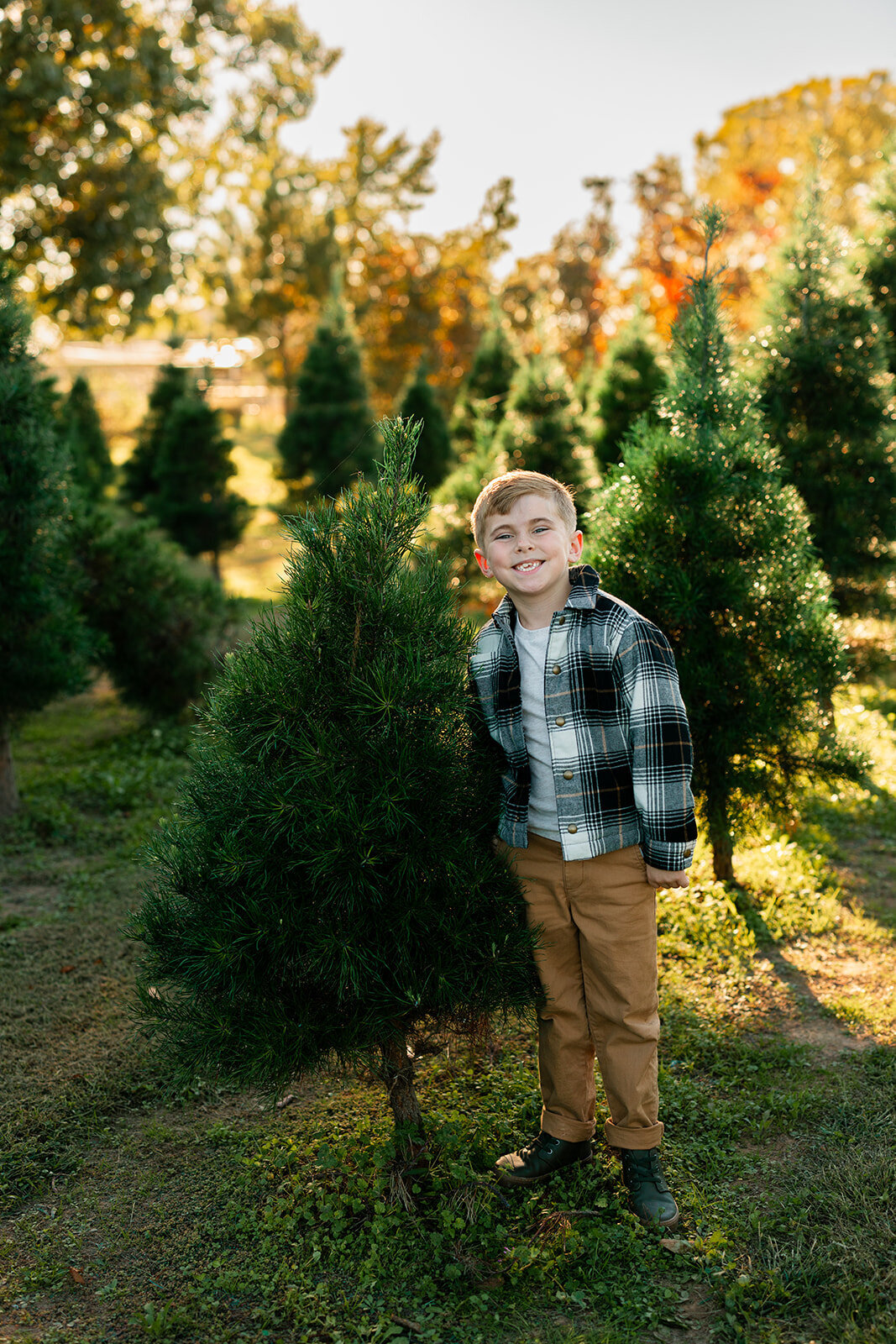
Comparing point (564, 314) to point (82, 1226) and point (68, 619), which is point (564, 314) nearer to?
point (68, 619)

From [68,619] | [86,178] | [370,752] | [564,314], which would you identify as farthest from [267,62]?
[370,752]

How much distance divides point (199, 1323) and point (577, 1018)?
130 centimetres

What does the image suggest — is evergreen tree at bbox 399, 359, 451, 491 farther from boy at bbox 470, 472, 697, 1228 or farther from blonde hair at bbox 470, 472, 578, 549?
boy at bbox 470, 472, 697, 1228

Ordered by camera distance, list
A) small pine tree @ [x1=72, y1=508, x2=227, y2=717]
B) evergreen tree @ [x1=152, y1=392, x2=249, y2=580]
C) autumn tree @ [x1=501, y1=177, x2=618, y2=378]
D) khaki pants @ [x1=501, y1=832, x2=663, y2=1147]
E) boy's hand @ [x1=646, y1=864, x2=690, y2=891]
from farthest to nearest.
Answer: autumn tree @ [x1=501, y1=177, x2=618, y2=378] → evergreen tree @ [x1=152, y1=392, x2=249, y2=580] → small pine tree @ [x1=72, y1=508, x2=227, y2=717] → khaki pants @ [x1=501, y1=832, x2=663, y2=1147] → boy's hand @ [x1=646, y1=864, x2=690, y2=891]

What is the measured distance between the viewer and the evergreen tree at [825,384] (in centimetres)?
681

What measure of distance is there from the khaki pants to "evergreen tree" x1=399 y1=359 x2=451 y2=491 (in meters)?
15.8

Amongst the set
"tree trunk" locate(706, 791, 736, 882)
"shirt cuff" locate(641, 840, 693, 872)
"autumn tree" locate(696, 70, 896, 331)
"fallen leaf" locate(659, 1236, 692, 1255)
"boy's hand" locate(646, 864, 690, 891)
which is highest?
"autumn tree" locate(696, 70, 896, 331)

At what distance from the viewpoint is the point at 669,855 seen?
2.78 metres

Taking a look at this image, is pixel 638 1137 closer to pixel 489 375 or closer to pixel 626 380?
pixel 626 380

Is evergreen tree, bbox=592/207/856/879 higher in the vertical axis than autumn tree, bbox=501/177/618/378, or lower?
lower

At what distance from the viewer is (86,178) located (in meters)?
12.8

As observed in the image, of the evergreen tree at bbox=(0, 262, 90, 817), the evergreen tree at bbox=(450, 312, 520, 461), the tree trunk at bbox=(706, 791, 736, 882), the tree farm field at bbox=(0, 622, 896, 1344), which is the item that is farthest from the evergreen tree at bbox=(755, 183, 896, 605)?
the evergreen tree at bbox=(450, 312, 520, 461)

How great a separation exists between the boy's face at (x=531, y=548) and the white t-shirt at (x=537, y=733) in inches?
5.8

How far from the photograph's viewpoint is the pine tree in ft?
8.81
